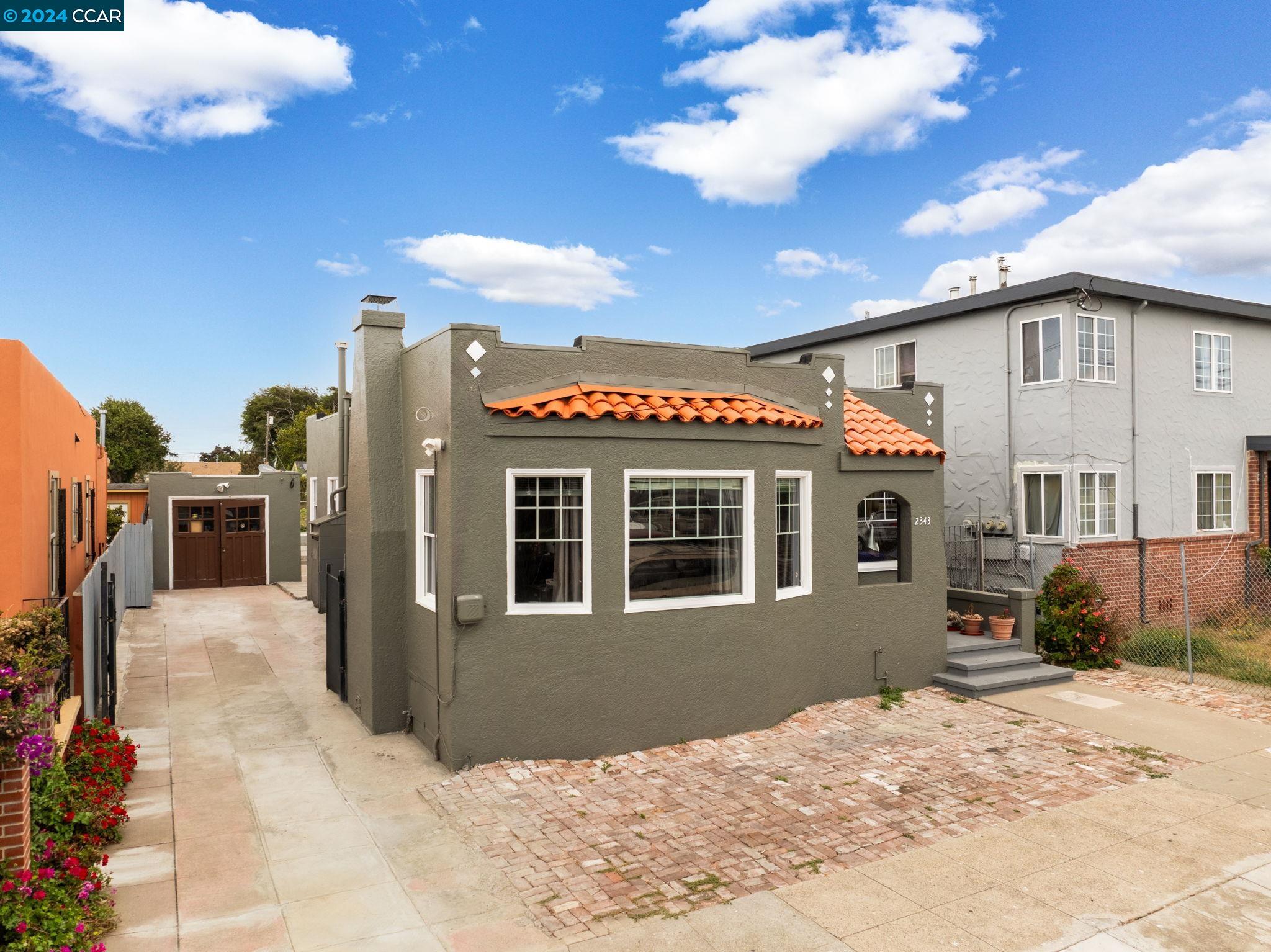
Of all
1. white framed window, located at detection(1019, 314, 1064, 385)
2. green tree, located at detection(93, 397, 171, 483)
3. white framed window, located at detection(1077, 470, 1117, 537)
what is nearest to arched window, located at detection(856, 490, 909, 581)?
white framed window, located at detection(1077, 470, 1117, 537)

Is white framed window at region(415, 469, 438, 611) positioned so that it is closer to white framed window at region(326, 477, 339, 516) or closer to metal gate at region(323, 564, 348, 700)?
metal gate at region(323, 564, 348, 700)

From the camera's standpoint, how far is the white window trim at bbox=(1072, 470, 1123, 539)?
1320cm

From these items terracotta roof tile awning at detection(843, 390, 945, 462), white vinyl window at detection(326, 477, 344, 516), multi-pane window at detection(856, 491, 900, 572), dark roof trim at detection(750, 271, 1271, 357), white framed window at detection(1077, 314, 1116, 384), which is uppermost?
dark roof trim at detection(750, 271, 1271, 357)

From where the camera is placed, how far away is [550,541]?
306 inches

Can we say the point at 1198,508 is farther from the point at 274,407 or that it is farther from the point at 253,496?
the point at 274,407

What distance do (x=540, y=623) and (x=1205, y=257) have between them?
25.4m

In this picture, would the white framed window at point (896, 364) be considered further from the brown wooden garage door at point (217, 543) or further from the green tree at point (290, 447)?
the green tree at point (290, 447)

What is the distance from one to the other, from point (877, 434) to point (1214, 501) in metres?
9.93

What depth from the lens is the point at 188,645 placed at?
13414 mm

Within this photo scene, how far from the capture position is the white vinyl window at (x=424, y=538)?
8289mm

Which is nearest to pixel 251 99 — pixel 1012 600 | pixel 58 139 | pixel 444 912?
pixel 58 139

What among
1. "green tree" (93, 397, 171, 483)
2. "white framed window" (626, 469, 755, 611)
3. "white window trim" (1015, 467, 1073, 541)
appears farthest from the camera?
"green tree" (93, 397, 171, 483)

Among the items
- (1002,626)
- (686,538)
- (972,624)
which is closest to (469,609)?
(686,538)

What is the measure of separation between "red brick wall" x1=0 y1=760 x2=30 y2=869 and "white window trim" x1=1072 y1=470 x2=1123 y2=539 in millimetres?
14222
